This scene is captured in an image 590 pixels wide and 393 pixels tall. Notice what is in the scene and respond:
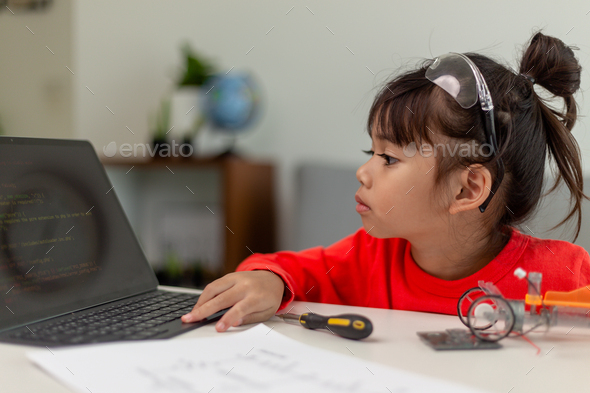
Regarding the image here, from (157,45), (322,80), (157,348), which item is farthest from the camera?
(157,45)

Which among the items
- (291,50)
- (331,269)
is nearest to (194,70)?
(291,50)

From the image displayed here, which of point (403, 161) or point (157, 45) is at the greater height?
point (157, 45)

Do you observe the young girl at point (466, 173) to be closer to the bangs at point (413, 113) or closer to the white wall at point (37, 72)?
the bangs at point (413, 113)

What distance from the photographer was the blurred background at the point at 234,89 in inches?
55.3

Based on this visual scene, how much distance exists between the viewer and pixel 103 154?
6.57ft

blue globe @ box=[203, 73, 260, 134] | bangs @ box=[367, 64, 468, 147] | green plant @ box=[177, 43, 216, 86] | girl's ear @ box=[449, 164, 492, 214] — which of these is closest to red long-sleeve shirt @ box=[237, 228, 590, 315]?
girl's ear @ box=[449, 164, 492, 214]

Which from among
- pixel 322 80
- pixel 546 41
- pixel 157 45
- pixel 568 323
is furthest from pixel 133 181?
pixel 568 323

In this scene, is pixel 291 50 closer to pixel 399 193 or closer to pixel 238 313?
pixel 399 193

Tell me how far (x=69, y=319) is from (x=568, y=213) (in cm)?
90

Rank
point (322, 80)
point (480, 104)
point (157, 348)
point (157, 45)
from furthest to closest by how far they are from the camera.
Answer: point (157, 45) → point (322, 80) → point (480, 104) → point (157, 348)

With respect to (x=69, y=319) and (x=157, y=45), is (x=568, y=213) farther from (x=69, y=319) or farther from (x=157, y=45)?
(x=157, y=45)

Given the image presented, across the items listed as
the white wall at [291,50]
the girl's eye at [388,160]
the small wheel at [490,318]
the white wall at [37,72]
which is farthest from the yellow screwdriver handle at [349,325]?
the white wall at [37,72]

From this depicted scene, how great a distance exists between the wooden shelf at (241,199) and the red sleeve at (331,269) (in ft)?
2.48

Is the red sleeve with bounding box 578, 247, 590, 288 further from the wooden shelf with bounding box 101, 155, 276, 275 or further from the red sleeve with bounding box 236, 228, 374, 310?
the wooden shelf with bounding box 101, 155, 276, 275
